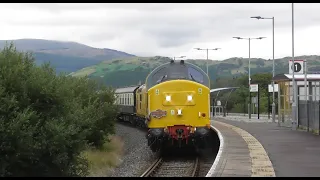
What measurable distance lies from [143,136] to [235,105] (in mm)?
47187

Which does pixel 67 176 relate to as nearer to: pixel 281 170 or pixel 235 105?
pixel 281 170

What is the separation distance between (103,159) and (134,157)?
1687 mm

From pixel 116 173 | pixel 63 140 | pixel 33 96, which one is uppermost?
pixel 33 96

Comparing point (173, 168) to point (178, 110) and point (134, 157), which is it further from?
point (134, 157)

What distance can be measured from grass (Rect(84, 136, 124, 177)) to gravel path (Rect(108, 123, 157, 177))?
0.35 metres

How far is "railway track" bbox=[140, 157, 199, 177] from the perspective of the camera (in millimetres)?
18234

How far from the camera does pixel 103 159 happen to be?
24125 millimetres

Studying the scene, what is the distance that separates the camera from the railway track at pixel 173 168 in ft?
59.8

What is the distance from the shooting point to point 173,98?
20.9 m

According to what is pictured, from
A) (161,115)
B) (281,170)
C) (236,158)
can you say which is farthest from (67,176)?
(281,170)

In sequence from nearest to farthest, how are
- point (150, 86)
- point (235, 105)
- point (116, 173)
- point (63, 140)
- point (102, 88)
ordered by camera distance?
point (63, 140), point (116, 173), point (150, 86), point (102, 88), point (235, 105)

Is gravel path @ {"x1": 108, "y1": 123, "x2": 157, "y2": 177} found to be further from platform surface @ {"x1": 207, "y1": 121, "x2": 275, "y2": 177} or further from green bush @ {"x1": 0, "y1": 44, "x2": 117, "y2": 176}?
platform surface @ {"x1": 207, "y1": 121, "x2": 275, "y2": 177}

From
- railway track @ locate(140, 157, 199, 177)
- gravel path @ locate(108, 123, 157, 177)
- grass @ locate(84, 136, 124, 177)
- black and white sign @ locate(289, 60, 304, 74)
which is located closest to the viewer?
railway track @ locate(140, 157, 199, 177)

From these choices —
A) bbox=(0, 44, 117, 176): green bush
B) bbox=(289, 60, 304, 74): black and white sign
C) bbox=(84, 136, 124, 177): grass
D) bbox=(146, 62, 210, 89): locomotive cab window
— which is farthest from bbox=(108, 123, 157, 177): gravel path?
bbox=(289, 60, 304, 74): black and white sign
